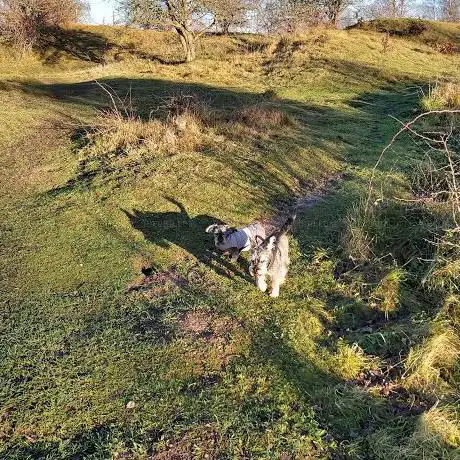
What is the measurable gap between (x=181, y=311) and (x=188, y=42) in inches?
728

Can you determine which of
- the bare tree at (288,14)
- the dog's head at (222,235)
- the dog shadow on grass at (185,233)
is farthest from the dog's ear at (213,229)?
the bare tree at (288,14)

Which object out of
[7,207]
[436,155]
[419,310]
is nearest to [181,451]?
[419,310]

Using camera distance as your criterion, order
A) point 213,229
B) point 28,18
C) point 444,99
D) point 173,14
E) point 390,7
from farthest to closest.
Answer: point 390,7, point 28,18, point 173,14, point 444,99, point 213,229

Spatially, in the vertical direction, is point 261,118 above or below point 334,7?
below

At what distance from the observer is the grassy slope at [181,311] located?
3.54m

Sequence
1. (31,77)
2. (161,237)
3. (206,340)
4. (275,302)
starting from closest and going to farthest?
→ (206,340) < (275,302) < (161,237) < (31,77)

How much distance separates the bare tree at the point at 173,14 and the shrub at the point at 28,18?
6.90 meters

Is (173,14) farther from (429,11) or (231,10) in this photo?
(429,11)

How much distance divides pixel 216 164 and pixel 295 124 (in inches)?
131

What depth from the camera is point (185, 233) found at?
6383mm

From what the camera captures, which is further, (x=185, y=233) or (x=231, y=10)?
(x=231, y=10)

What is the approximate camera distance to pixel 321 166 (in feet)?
29.0

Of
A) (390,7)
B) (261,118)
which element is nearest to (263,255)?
(261,118)

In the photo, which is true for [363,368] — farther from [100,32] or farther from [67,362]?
[100,32]
